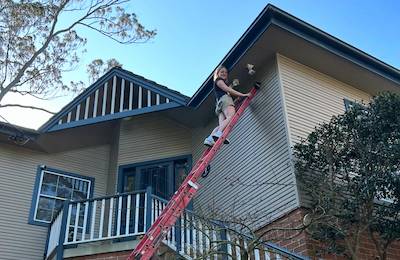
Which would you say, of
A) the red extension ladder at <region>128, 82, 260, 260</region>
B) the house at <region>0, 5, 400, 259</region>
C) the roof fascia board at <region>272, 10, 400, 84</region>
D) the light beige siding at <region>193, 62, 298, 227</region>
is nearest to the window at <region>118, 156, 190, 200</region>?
the house at <region>0, 5, 400, 259</region>

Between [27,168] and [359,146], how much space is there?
8.07 meters

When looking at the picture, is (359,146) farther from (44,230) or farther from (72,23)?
(72,23)

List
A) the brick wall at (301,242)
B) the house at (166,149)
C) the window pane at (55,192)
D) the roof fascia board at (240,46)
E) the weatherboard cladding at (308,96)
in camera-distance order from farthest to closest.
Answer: the window pane at (55,192) → the weatherboard cladding at (308,96) → the roof fascia board at (240,46) → the house at (166,149) → the brick wall at (301,242)

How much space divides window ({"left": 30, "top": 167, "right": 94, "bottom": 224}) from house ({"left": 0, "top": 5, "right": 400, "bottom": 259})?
26 mm

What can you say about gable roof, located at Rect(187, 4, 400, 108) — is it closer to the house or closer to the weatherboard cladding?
the house

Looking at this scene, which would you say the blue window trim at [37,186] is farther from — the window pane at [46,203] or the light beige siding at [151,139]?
the light beige siding at [151,139]

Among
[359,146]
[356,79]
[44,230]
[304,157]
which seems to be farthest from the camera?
[44,230]

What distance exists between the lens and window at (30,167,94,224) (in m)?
10.9

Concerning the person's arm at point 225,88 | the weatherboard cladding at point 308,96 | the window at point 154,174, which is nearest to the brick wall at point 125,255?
the weatherboard cladding at point 308,96

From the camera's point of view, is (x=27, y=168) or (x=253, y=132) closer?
(x=253, y=132)

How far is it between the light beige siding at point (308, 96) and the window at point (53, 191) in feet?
19.6

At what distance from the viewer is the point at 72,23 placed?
52.8 feet

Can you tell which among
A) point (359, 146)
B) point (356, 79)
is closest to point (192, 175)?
point (359, 146)

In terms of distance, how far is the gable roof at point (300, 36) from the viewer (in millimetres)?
8359
